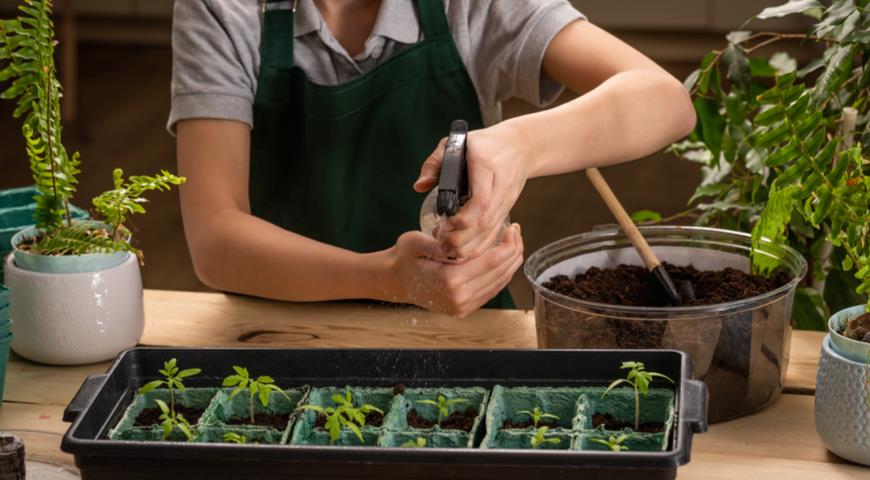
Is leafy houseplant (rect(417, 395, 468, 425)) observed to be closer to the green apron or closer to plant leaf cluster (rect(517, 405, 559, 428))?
plant leaf cluster (rect(517, 405, 559, 428))

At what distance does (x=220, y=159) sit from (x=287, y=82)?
0.20 meters

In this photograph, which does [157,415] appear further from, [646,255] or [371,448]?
[646,255]

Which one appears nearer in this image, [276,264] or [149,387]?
[149,387]

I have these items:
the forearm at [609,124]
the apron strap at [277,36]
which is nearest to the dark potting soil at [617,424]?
the forearm at [609,124]

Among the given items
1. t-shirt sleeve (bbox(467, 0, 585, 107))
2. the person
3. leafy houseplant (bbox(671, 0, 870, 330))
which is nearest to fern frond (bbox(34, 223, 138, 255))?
the person

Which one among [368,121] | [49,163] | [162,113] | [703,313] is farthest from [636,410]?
[162,113]

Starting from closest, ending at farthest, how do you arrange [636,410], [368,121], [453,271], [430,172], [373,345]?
1. [636,410]
2. [430,172]
3. [453,271]
4. [373,345]
5. [368,121]

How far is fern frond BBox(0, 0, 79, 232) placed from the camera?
1374mm

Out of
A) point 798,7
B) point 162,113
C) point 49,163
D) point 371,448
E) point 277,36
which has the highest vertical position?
point 798,7

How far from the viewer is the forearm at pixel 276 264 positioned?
1.56 m

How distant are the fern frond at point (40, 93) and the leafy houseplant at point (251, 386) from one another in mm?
368

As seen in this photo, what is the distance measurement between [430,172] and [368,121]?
646 mm

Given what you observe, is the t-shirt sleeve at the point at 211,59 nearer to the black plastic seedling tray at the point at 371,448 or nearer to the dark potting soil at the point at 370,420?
the black plastic seedling tray at the point at 371,448

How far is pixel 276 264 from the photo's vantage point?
1.63 m
